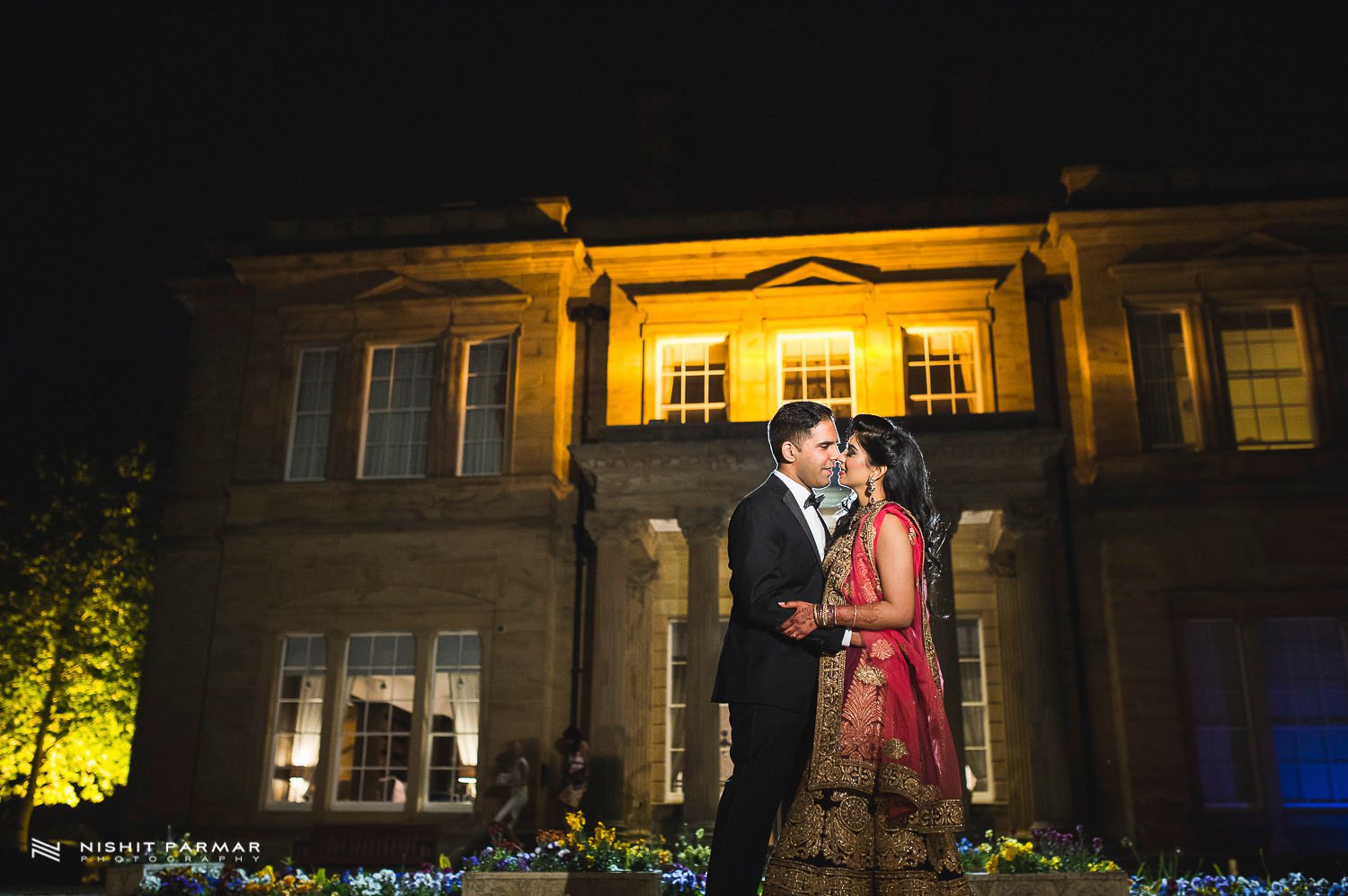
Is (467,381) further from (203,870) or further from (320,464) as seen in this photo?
(203,870)

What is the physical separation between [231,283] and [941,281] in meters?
11.7

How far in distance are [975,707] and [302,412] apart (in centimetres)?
1157

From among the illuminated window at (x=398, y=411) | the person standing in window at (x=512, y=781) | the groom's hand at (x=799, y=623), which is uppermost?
the illuminated window at (x=398, y=411)

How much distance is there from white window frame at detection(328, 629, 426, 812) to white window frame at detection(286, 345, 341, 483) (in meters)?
2.77

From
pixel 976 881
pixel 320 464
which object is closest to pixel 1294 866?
pixel 976 881

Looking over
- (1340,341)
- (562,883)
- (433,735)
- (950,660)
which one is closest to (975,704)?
(950,660)

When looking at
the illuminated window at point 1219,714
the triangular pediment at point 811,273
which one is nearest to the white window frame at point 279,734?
the triangular pediment at point 811,273

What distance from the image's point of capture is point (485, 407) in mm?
17625

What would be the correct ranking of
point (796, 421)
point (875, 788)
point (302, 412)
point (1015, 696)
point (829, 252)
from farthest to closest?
point (302, 412)
point (829, 252)
point (1015, 696)
point (796, 421)
point (875, 788)

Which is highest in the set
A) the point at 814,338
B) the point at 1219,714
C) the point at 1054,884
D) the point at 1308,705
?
the point at 814,338

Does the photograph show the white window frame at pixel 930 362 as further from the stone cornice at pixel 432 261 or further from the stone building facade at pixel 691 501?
the stone cornice at pixel 432 261

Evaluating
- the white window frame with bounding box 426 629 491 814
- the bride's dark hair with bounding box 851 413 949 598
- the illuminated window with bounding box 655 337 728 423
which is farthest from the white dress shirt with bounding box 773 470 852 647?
the illuminated window with bounding box 655 337 728 423

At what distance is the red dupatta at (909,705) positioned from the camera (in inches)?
171

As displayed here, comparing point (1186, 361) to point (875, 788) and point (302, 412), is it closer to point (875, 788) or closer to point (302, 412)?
point (302, 412)
